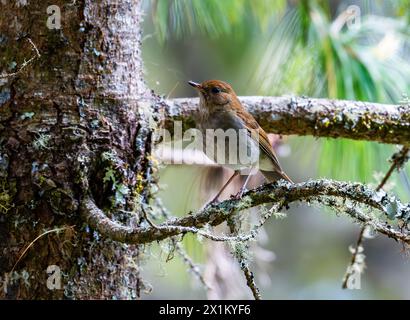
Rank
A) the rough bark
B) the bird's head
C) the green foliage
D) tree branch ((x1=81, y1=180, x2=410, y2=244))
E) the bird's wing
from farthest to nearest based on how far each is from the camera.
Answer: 1. the green foliage
2. the bird's head
3. the bird's wing
4. the rough bark
5. tree branch ((x1=81, y1=180, x2=410, y2=244))

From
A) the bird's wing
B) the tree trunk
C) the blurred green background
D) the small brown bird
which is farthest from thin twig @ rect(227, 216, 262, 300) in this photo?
the bird's wing

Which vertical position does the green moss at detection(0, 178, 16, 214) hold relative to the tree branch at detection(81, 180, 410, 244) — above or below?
above

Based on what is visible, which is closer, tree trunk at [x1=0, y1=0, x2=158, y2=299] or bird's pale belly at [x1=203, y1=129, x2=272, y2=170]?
tree trunk at [x1=0, y1=0, x2=158, y2=299]

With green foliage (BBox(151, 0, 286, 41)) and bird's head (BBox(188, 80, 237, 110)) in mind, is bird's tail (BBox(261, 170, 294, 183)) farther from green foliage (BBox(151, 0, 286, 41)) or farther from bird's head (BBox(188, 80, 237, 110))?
green foliage (BBox(151, 0, 286, 41))

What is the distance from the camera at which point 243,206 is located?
204 cm

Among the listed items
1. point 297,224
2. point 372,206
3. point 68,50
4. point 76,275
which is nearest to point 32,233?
point 76,275

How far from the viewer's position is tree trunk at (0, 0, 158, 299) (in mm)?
2254

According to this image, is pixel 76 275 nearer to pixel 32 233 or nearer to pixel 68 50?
pixel 32 233

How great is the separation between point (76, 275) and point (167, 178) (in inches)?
103

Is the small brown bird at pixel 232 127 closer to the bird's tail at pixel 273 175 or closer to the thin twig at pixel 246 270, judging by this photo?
the bird's tail at pixel 273 175

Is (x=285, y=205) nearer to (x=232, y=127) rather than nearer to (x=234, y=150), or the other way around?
(x=234, y=150)

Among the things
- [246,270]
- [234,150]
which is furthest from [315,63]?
[246,270]

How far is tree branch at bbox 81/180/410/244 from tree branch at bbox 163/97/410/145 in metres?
0.67

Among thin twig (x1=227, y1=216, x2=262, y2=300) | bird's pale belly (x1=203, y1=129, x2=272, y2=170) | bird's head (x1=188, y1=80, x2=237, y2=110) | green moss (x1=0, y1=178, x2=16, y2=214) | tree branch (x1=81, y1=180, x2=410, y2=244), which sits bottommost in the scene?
thin twig (x1=227, y1=216, x2=262, y2=300)
